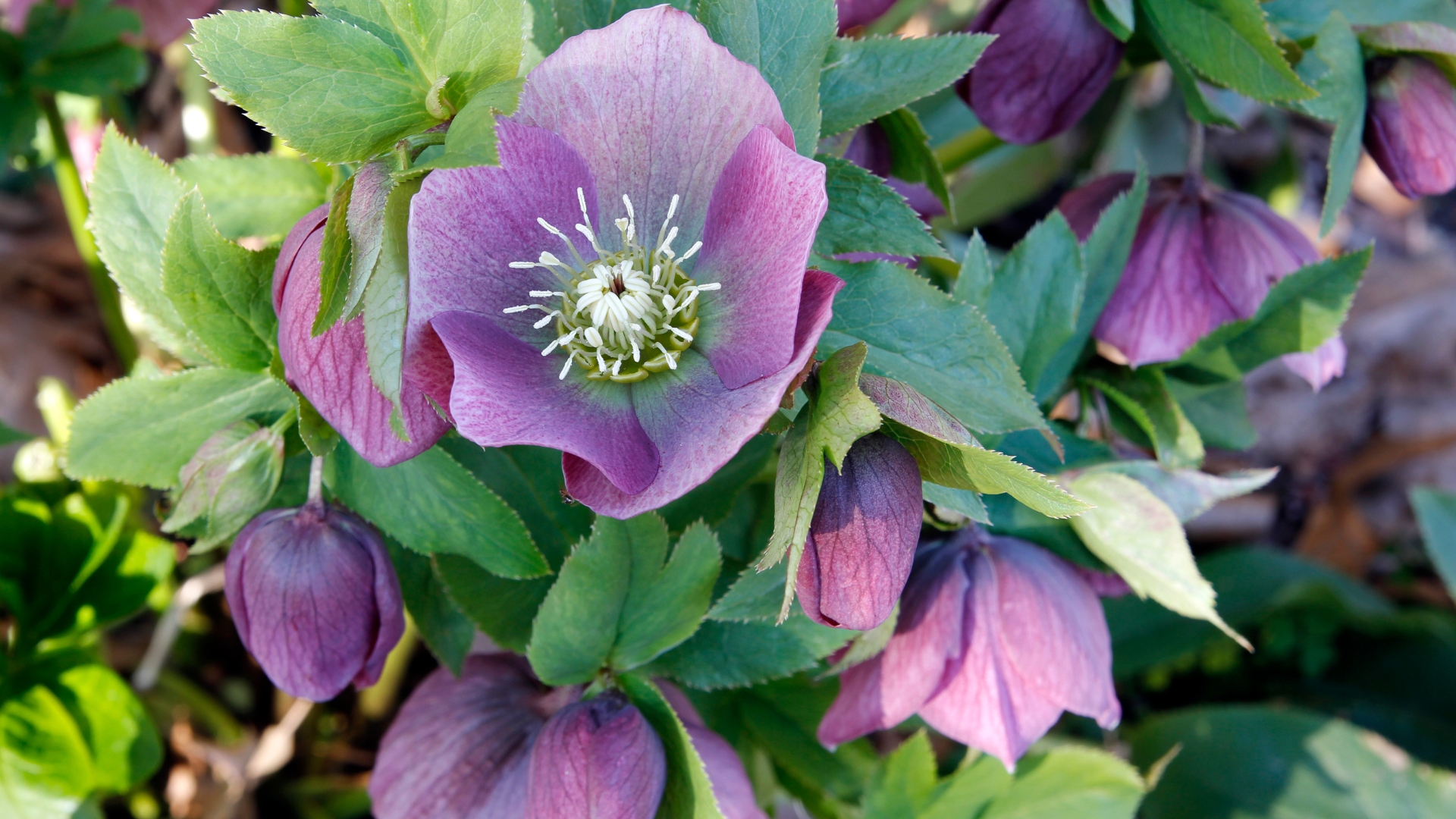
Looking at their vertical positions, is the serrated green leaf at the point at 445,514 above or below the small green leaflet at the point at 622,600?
above

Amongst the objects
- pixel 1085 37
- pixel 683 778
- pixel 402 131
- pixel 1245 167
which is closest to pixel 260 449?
pixel 402 131

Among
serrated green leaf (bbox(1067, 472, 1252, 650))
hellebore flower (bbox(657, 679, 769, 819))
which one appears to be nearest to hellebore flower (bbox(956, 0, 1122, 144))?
serrated green leaf (bbox(1067, 472, 1252, 650))

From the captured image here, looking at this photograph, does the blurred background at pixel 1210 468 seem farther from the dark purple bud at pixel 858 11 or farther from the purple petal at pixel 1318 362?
the purple petal at pixel 1318 362

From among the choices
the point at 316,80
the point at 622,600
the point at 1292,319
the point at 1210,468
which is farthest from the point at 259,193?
the point at 1210,468

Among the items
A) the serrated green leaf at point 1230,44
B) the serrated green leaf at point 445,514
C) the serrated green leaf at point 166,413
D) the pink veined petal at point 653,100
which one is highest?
the pink veined petal at point 653,100

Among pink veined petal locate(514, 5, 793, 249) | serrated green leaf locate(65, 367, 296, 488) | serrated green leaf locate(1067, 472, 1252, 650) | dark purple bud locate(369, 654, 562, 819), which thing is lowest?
dark purple bud locate(369, 654, 562, 819)

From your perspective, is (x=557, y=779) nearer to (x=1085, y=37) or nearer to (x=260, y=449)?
(x=260, y=449)

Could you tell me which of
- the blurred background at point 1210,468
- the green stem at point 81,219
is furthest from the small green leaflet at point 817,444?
the green stem at point 81,219

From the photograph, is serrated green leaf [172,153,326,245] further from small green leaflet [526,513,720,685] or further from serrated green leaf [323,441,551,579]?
small green leaflet [526,513,720,685]
